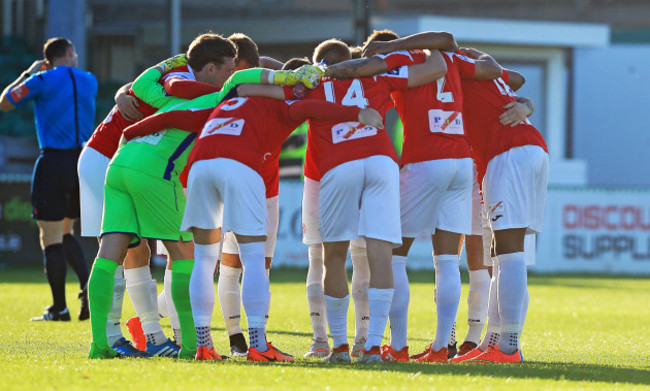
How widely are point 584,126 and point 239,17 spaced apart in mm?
12967

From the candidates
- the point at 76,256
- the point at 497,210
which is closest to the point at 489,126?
the point at 497,210

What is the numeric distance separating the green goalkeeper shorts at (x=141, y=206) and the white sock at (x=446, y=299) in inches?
61.8

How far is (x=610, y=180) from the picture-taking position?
37344 millimetres

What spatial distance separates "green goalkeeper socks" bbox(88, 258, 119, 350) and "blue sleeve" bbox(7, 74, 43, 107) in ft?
11.6

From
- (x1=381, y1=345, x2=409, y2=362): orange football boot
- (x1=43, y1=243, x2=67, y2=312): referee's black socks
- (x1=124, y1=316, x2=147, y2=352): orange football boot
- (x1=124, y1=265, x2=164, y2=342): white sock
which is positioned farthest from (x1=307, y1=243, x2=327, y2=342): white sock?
(x1=43, y1=243, x2=67, y2=312): referee's black socks

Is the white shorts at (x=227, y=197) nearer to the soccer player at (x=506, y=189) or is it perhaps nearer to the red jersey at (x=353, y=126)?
the red jersey at (x=353, y=126)

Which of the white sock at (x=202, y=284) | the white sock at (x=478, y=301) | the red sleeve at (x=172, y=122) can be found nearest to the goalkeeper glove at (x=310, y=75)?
the red sleeve at (x=172, y=122)

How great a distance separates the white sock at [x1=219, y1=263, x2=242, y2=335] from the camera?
275 inches

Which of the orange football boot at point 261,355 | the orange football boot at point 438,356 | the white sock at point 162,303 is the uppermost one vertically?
the white sock at point 162,303

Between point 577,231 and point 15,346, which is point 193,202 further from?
point 577,231

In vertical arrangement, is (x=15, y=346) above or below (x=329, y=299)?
below

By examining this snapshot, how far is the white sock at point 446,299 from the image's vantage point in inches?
255

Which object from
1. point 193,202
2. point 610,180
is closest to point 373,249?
point 193,202

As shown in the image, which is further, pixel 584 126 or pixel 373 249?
pixel 584 126
